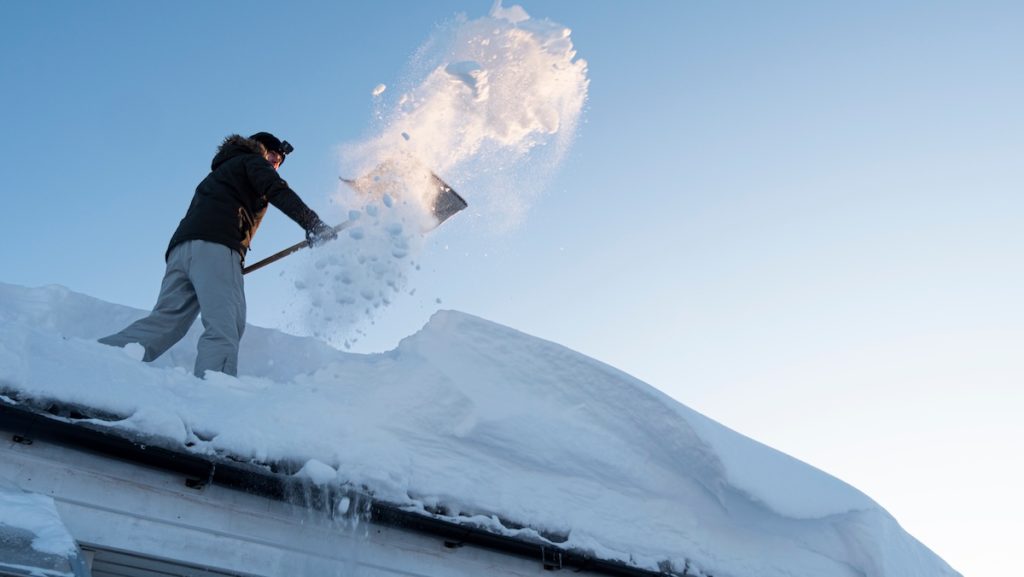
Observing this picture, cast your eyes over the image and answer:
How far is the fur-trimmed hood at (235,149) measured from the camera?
4535 millimetres

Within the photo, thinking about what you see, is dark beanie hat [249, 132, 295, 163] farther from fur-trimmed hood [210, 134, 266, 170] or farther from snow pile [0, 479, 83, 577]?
snow pile [0, 479, 83, 577]

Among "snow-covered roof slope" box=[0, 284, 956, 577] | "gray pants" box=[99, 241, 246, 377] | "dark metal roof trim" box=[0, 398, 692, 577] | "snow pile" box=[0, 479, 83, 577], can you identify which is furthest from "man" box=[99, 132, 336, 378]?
"snow pile" box=[0, 479, 83, 577]

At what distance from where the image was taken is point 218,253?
411cm

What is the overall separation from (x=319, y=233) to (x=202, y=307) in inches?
30.5

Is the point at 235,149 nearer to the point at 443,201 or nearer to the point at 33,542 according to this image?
the point at 443,201

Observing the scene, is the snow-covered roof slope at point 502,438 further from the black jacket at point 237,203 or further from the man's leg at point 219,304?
the black jacket at point 237,203

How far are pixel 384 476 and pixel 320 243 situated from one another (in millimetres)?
1951

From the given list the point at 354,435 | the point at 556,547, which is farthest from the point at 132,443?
the point at 556,547

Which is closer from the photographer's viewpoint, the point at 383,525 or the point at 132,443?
the point at 132,443

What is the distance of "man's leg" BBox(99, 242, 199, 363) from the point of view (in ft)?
13.1

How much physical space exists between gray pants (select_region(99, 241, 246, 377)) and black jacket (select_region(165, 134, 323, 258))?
7 centimetres

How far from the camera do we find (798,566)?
3949 millimetres

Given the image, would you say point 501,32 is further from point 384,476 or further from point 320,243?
point 384,476

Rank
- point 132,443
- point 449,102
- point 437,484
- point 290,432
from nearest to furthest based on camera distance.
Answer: point 132,443, point 290,432, point 437,484, point 449,102
